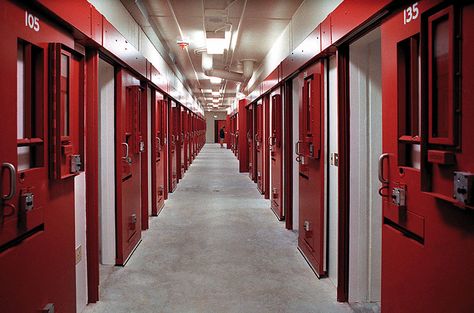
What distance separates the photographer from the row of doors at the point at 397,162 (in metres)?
1.63

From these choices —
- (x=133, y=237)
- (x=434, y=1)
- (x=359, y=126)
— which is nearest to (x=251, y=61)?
(x=133, y=237)

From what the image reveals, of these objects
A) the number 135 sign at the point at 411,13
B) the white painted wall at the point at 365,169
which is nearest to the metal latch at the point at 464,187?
the number 135 sign at the point at 411,13

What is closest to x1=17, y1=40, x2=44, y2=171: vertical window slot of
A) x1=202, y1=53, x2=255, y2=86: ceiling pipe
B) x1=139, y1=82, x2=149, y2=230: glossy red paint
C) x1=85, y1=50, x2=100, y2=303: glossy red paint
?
x1=85, y1=50, x2=100, y2=303: glossy red paint

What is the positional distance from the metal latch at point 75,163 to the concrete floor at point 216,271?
1125 mm

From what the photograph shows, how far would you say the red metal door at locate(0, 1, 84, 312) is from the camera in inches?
74.3

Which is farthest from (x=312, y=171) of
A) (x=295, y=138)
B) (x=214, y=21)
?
(x=214, y=21)

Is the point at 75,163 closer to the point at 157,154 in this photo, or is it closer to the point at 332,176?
the point at 332,176

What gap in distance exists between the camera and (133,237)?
179 inches

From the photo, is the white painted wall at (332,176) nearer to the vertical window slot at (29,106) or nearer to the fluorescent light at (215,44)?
the vertical window slot at (29,106)

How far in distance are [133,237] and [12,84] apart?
290 cm

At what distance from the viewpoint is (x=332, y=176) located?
3469mm

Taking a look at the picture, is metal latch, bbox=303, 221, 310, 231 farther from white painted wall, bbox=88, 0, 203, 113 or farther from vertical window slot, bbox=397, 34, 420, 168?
white painted wall, bbox=88, 0, 203, 113

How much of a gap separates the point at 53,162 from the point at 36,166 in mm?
99

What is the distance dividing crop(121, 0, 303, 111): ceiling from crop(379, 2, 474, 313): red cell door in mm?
2981
